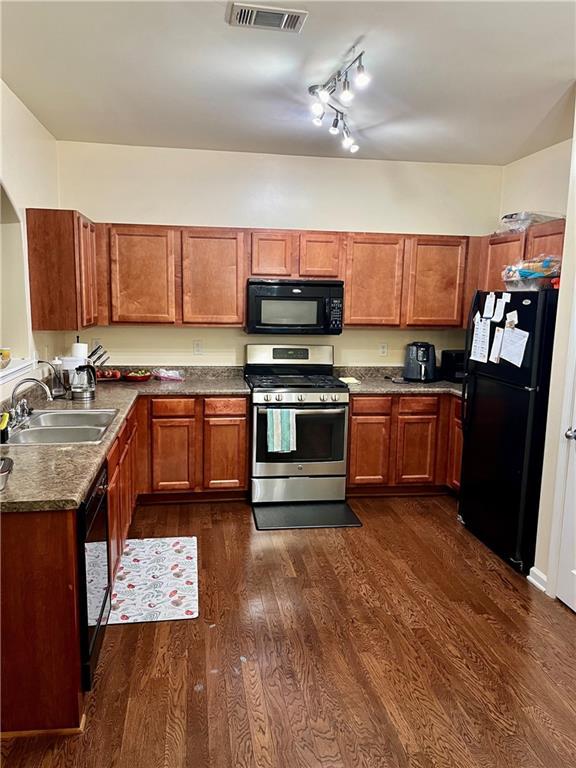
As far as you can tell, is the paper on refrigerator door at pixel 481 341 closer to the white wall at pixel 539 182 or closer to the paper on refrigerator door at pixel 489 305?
the paper on refrigerator door at pixel 489 305

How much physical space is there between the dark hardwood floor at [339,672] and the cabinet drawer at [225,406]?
97 cm

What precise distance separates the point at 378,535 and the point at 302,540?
20.8 inches

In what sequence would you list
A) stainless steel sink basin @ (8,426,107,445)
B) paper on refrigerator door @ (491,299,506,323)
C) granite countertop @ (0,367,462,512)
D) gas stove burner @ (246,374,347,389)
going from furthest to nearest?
gas stove burner @ (246,374,347,389)
paper on refrigerator door @ (491,299,506,323)
stainless steel sink basin @ (8,426,107,445)
granite countertop @ (0,367,462,512)

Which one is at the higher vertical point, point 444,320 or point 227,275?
point 227,275

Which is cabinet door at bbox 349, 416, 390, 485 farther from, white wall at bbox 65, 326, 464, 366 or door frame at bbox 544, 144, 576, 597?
door frame at bbox 544, 144, 576, 597

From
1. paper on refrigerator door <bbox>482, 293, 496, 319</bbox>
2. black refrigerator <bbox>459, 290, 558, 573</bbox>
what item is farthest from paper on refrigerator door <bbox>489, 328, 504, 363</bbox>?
paper on refrigerator door <bbox>482, 293, 496, 319</bbox>

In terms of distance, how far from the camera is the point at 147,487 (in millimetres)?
4109

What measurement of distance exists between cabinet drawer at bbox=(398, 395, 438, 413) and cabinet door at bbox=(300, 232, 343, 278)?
1.11 meters

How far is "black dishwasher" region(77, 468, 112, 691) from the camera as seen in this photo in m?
2.02

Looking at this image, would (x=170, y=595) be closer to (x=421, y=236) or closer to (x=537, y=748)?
(x=537, y=748)

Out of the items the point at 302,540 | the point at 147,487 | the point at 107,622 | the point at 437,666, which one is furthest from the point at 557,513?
the point at 147,487

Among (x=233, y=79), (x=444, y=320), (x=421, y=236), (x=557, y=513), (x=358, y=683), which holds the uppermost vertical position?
(x=233, y=79)

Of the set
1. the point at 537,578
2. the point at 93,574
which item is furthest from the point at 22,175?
the point at 537,578

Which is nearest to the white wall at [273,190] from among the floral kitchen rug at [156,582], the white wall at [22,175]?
the white wall at [22,175]
